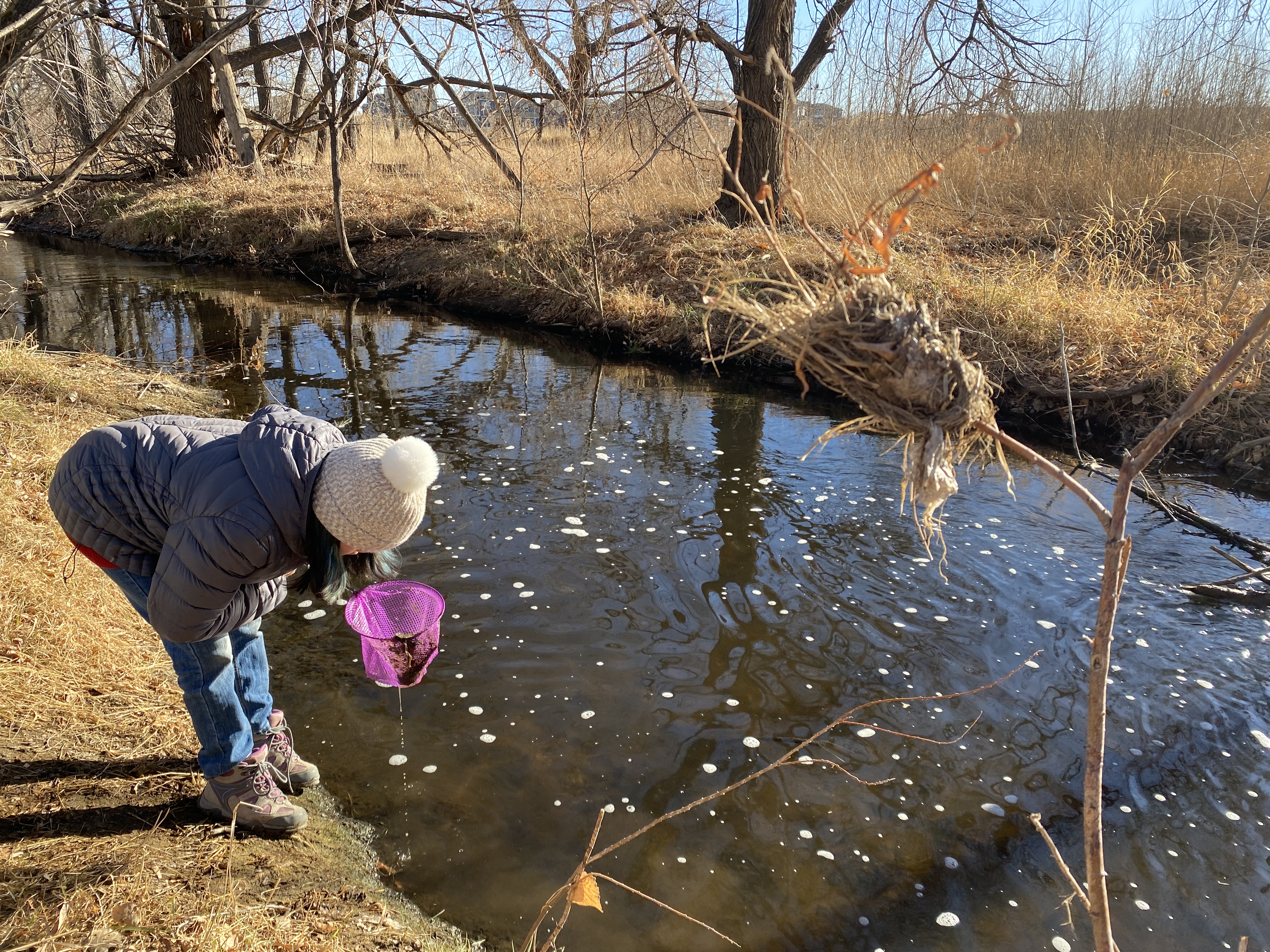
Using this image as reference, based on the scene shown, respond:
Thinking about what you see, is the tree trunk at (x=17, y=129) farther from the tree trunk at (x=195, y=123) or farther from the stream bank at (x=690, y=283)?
the tree trunk at (x=195, y=123)

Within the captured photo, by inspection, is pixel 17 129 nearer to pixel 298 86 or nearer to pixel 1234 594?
pixel 298 86

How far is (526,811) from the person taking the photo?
9.18 ft

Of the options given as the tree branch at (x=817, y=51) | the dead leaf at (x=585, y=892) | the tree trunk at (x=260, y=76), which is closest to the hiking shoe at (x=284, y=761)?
the dead leaf at (x=585, y=892)

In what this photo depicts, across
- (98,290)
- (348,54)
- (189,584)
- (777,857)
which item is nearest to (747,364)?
(348,54)

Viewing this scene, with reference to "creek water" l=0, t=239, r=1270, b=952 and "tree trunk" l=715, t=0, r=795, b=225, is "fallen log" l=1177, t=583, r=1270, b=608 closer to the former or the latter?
"creek water" l=0, t=239, r=1270, b=952

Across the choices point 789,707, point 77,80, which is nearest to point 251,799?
point 789,707

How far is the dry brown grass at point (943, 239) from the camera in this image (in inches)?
270

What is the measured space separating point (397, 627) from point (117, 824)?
973 mm

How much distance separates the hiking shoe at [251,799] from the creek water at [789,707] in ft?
1.06

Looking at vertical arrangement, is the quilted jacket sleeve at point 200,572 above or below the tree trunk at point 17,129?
below

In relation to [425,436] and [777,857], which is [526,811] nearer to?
Answer: [777,857]

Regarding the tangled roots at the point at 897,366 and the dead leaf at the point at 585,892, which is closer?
the tangled roots at the point at 897,366

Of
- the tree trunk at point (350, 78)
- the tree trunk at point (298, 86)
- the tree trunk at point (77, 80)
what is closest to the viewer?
the tree trunk at point (77, 80)

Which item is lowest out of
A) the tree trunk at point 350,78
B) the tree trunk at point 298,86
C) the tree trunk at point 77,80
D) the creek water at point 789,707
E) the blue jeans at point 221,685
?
the creek water at point 789,707
